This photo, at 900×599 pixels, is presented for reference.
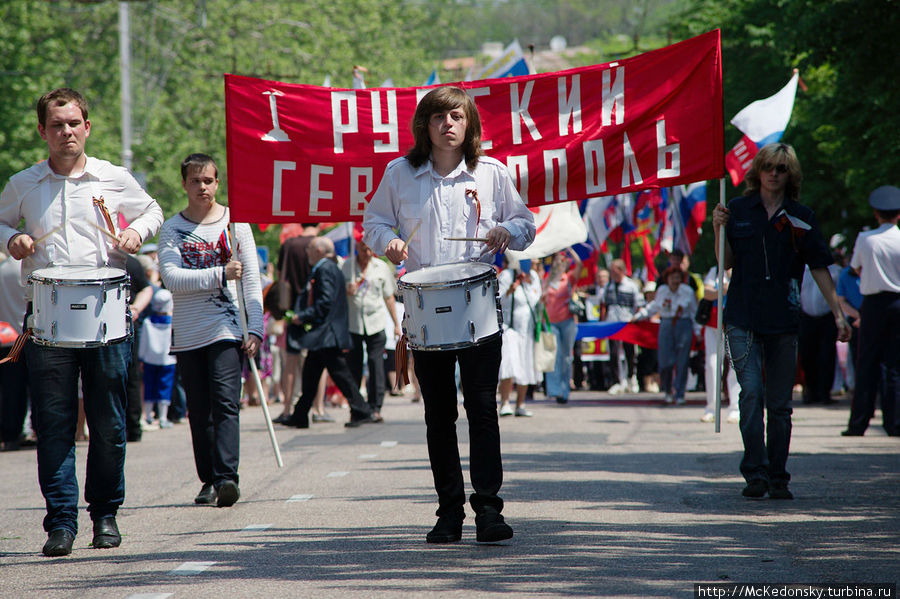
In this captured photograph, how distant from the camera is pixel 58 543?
6898mm

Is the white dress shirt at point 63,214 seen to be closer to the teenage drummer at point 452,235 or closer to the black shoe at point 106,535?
the black shoe at point 106,535

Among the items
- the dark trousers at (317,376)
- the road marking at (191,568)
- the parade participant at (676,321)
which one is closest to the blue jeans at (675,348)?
the parade participant at (676,321)

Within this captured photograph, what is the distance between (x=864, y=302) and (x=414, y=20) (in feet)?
183

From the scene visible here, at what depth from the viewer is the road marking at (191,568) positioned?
6.32m

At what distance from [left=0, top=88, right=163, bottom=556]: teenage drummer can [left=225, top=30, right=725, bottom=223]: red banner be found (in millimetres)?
1923

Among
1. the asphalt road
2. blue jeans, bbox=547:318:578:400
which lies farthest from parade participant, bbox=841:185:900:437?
blue jeans, bbox=547:318:578:400

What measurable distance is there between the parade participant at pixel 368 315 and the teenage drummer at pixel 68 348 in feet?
30.0

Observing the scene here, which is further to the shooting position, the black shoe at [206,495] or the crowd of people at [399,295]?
the black shoe at [206,495]

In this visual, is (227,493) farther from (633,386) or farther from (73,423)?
(633,386)

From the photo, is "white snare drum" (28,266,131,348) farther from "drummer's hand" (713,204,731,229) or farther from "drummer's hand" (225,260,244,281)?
"drummer's hand" (713,204,731,229)

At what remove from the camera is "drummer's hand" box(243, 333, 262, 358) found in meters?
8.81

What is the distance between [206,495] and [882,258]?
716cm

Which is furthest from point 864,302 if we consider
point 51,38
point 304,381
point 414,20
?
point 414,20

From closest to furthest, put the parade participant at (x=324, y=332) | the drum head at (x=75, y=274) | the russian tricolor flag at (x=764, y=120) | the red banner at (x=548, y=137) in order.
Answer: the drum head at (x=75, y=274) < the red banner at (x=548, y=137) < the russian tricolor flag at (x=764, y=120) < the parade participant at (x=324, y=332)
